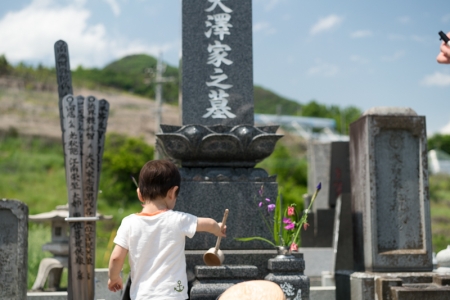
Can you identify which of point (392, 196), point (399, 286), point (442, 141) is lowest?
point (399, 286)

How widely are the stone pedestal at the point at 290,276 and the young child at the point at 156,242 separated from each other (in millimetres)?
1695

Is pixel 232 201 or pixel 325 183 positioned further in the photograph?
pixel 325 183

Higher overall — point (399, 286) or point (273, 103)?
point (273, 103)

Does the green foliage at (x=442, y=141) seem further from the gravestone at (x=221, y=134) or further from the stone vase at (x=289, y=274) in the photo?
the stone vase at (x=289, y=274)

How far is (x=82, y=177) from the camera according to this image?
16.3ft

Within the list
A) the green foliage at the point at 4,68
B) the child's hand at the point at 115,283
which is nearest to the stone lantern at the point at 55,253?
the child's hand at the point at 115,283

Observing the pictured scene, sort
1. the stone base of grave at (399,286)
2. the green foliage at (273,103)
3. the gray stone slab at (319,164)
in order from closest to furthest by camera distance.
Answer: the stone base of grave at (399,286), the gray stone slab at (319,164), the green foliage at (273,103)

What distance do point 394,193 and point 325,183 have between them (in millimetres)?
6583

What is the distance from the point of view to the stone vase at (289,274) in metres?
4.28

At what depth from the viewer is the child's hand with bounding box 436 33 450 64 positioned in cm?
304

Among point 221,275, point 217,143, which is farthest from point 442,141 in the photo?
point 221,275

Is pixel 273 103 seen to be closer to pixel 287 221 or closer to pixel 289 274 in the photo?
pixel 287 221

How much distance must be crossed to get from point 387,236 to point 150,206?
11.3ft

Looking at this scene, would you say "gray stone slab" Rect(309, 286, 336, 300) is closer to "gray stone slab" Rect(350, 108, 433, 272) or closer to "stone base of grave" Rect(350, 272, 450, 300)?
"stone base of grave" Rect(350, 272, 450, 300)
